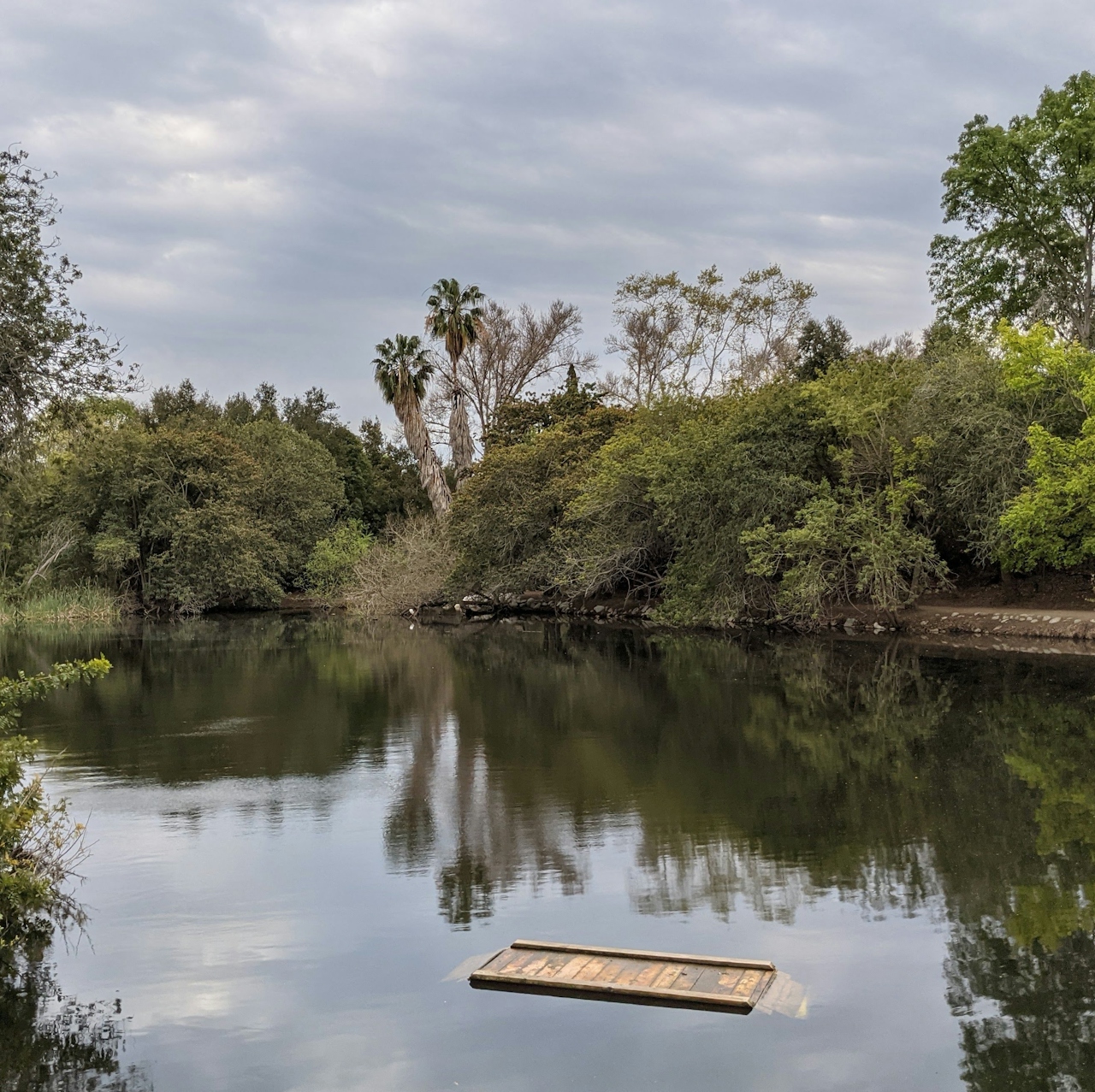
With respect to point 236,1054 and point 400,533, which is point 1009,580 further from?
point 236,1054

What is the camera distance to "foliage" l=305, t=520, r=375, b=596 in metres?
52.4

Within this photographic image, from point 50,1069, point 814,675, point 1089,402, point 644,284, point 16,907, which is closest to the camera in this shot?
point 50,1069

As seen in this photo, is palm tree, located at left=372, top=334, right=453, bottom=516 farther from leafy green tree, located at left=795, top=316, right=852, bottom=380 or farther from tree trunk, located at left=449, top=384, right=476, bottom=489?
leafy green tree, located at left=795, top=316, right=852, bottom=380

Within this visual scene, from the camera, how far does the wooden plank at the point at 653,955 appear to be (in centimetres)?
671

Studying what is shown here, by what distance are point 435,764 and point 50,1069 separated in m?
8.27

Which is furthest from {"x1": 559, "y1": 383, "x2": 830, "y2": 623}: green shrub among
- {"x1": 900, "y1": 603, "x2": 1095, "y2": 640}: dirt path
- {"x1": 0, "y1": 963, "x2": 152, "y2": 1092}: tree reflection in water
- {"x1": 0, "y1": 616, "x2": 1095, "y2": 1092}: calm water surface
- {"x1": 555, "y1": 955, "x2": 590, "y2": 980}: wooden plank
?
{"x1": 0, "y1": 963, "x2": 152, "y2": 1092}: tree reflection in water

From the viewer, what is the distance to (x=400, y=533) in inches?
1961

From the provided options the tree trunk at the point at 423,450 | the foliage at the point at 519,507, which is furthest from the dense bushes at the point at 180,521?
the foliage at the point at 519,507

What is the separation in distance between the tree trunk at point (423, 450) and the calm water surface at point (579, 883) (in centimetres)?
3214

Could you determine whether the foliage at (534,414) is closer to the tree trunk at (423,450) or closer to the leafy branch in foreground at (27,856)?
the tree trunk at (423,450)

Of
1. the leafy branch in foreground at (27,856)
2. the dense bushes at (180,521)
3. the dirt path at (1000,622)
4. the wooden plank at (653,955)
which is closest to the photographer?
the wooden plank at (653,955)

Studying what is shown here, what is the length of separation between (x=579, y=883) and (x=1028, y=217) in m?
34.7

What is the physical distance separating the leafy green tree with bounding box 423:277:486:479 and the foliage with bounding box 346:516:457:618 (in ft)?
19.7

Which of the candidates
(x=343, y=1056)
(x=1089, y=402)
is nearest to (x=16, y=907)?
(x=343, y=1056)
